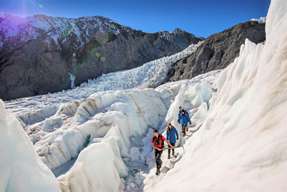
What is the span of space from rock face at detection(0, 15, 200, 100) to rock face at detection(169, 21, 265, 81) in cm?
1854

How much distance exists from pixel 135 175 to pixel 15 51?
178ft

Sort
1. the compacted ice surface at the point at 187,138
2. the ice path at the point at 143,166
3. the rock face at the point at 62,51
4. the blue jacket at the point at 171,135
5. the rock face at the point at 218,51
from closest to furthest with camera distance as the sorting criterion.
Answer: the compacted ice surface at the point at 187,138, the ice path at the point at 143,166, the blue jacket at the point at 171,135, the rock face at the point at 218,51, the rock face at the point at 62,51

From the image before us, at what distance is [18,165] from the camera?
753 centimetres

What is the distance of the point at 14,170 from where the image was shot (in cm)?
736

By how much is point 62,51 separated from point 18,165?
6113 cm

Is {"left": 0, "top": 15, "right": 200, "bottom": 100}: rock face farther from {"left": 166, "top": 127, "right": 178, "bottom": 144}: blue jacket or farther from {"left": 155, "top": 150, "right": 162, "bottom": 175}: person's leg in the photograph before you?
{"left": 155, "top": 150, "right": 162, "bottom": 175}: person's leg

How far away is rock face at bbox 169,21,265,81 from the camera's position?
5191 cm

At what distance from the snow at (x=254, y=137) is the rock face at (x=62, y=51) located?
52.6 meters

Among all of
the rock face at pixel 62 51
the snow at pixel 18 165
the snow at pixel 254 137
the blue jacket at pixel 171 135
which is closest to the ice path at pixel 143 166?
the blue jacket at pixel 171 135

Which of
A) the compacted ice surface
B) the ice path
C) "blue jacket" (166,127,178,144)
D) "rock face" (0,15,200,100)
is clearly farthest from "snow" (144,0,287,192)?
"rock face" (0,15,200,100)

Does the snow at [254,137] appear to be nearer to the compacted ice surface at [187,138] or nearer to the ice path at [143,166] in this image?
the compacted ice surface at [187,138]

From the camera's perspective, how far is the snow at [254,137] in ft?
18.1

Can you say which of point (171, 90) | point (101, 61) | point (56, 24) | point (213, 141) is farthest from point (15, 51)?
point (213, 141)

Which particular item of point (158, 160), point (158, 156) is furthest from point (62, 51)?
point (158, 156)
